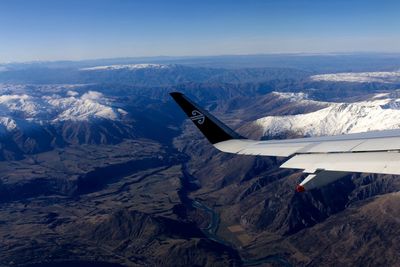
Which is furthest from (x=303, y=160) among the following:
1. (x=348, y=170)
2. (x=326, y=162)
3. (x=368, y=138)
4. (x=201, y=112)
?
(x=201, y=112)

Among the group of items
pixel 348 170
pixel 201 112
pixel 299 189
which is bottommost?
pixel 299 189

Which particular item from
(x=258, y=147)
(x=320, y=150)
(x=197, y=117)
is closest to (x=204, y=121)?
(x=197, y=117)

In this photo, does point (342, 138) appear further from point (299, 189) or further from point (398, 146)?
point (299, 189)

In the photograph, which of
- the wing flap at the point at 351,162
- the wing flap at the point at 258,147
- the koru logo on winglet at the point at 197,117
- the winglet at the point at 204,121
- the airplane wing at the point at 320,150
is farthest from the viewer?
the koru logo on winglet at the point at 197,117

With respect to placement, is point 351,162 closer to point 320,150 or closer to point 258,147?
point 320,150

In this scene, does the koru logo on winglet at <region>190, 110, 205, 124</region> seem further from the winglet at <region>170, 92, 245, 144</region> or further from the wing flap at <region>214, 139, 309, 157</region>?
the wing flap at <region>214, 139, 309, 157</region>

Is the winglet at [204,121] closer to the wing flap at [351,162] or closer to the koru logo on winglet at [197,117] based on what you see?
the koru logo on winglet at [197,117]

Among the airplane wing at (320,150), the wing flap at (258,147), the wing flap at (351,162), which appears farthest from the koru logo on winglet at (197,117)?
the wing flap at (351,162)

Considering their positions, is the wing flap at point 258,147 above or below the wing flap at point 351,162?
below
